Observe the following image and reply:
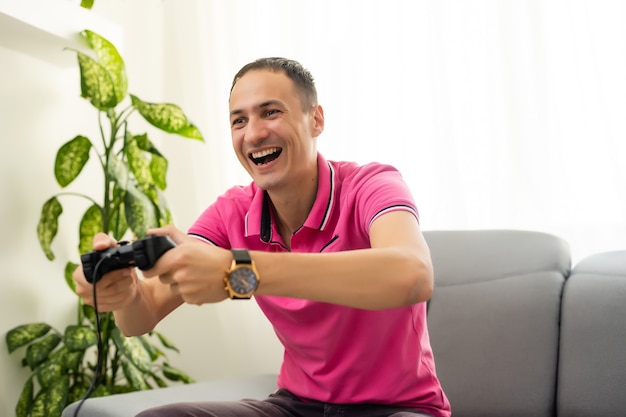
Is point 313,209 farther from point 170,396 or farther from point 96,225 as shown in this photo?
point 96,225

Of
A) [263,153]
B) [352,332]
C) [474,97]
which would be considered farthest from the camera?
[474,97]

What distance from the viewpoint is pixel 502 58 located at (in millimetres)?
2578

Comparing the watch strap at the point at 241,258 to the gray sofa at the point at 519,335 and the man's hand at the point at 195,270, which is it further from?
the gray sofa at the point at 519,335

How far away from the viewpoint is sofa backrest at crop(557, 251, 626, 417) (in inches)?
75.4

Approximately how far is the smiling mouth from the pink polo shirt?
0.13m

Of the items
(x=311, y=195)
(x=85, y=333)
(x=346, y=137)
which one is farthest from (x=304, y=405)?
(x=346, y=137)

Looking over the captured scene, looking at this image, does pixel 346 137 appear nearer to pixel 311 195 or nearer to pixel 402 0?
pixel 402 0

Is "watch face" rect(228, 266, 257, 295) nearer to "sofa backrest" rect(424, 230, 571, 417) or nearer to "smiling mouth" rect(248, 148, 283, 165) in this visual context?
"smiling mouth" rect(248, 148, 283, 165)

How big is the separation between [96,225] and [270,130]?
1316 mm

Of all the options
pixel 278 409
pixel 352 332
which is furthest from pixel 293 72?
pixel 278 409

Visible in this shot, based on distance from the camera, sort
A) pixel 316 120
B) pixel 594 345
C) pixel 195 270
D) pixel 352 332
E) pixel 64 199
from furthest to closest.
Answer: pixel 64 199 → pixel 594 345 → pixel 316 120 → pixel 352 332 → pixel 195 270

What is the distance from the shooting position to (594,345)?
1.97 metres

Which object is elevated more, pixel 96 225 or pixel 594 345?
pixel 96 225

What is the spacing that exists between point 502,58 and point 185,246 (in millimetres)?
1780
